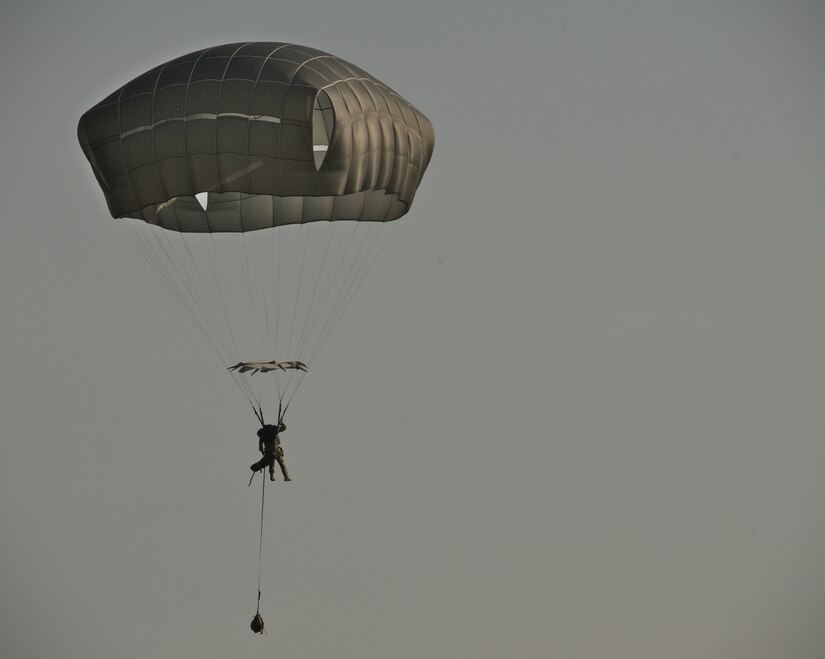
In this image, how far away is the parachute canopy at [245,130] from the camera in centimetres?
2569

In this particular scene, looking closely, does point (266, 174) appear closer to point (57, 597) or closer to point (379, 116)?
point (379, 116)

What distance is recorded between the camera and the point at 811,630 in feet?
322

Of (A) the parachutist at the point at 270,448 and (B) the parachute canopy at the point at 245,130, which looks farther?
(A) the parachutist at the point at 270,448

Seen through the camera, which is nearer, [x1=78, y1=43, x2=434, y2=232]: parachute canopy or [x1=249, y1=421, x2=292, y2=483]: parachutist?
[x1=78, y1=43, x2=434, y2=232]: parachute canopy

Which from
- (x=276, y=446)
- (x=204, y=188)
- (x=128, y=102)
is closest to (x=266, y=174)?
(x=204, y=188)

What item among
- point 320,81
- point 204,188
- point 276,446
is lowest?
point 276,446

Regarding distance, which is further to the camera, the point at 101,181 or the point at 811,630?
the point at 811,630

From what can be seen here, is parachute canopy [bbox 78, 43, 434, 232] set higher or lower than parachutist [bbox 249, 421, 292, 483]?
higher

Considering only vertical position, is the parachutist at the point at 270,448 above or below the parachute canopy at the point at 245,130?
below

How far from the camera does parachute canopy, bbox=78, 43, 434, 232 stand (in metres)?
25.7

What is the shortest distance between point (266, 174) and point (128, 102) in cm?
272

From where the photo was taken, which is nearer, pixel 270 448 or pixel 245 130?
pixel 245 130

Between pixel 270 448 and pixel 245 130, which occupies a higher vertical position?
pixel 245 130

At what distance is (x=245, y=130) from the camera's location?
25672mm
